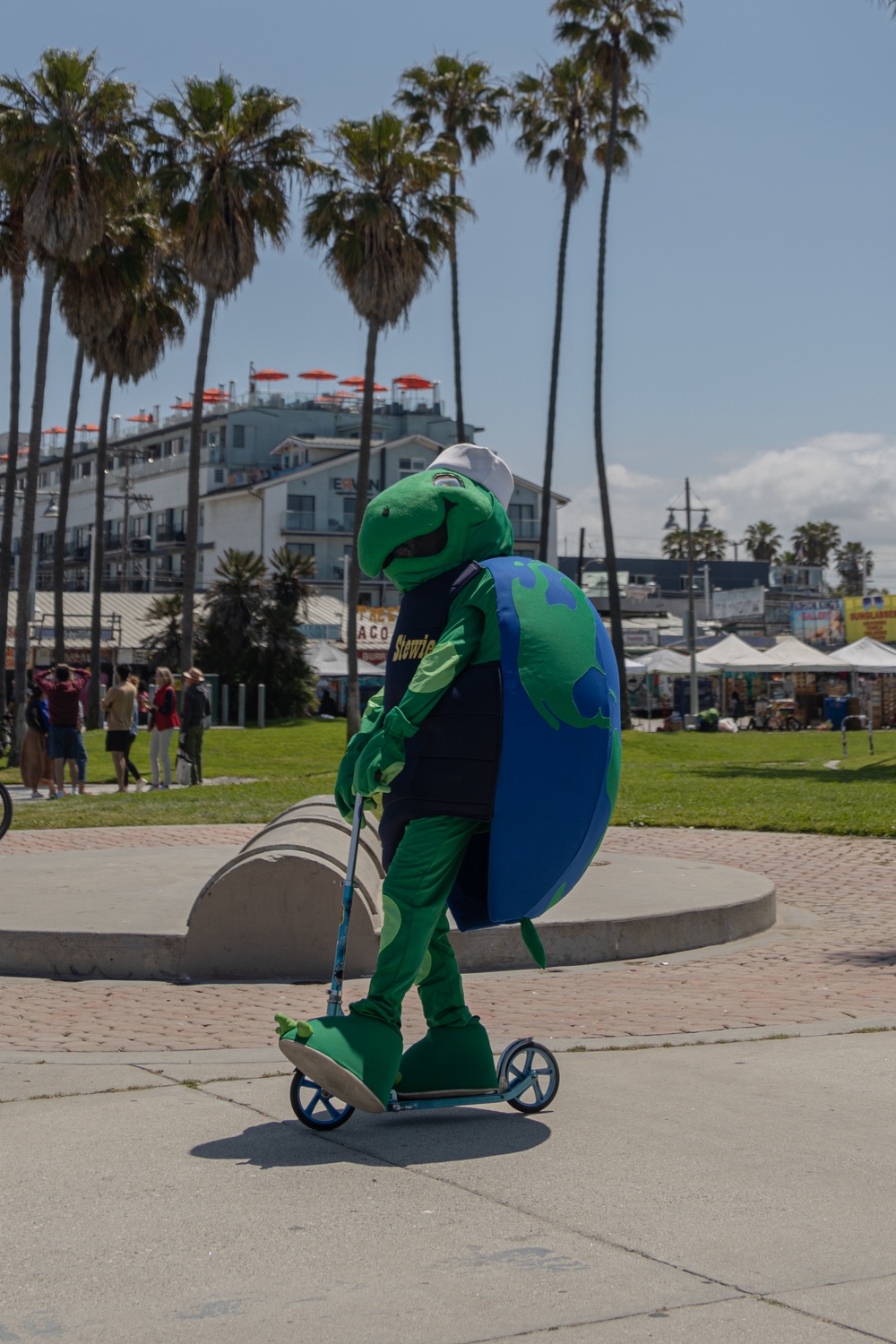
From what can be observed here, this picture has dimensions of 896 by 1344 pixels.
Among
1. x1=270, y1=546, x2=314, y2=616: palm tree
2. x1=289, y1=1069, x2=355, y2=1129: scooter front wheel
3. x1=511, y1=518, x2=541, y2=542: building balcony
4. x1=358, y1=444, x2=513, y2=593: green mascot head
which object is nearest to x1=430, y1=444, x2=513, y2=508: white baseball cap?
x1=358, y1=444, x2=513, y2=593: green mascot head

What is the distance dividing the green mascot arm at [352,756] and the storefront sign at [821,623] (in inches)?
2188

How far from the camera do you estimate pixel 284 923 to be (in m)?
7.02

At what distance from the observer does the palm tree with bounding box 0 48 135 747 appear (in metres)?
25.0

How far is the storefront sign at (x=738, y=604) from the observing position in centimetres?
6762

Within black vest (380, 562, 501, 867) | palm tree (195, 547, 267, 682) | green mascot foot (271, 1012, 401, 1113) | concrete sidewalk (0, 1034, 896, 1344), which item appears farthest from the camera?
palm tree (195, 547, 267, 682)

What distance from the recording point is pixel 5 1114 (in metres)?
4.56

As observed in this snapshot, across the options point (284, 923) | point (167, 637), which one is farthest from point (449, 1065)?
point (167, 637)

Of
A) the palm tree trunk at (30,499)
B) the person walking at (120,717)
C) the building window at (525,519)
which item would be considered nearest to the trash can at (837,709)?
the palm tree trunk at (30,499)

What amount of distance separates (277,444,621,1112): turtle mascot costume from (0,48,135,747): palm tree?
69.7 feet

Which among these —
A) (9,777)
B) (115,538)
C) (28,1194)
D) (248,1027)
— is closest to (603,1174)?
(28,1194)

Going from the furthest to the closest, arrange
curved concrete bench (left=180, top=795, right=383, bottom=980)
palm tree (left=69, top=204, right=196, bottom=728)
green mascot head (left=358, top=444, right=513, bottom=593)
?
1. palm tree (left=69, top=204, right=196, bottom=728)
2. curved concrete bench (left=180, top=795, right=383, bottom=980)
3. green mascot head (left=358, top=444, right=513, bottom=593)

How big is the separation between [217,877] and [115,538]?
78337 millimetres

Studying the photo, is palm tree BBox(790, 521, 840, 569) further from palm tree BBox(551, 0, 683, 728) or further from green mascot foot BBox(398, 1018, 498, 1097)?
green mascot foot BBox(398, 1018, 498, 1097)

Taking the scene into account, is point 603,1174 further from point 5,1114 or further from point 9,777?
point 9,777
